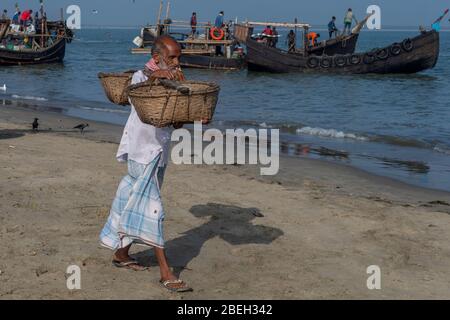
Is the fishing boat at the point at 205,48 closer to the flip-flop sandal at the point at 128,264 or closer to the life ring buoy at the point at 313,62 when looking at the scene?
the life ring buoy at the point at 313,62

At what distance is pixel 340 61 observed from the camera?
1165 inches

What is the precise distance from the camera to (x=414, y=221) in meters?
6.16

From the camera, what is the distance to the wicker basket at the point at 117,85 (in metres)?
4.59

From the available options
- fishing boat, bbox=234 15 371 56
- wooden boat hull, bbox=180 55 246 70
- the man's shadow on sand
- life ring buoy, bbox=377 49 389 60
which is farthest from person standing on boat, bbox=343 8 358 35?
the man's shadow on sand

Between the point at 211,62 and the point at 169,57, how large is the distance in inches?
1071

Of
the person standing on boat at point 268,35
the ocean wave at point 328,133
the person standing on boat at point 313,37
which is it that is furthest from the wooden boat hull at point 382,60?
the ocean wave at point 328,133

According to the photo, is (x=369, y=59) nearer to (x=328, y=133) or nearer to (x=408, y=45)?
(x=408, y=45)

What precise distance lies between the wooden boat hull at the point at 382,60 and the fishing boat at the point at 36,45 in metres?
9.85

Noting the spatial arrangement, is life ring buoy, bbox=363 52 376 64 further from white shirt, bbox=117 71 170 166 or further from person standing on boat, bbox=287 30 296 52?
white shirt, bbox=117 71 170 166

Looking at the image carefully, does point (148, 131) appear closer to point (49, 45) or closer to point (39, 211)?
point (39, 211)

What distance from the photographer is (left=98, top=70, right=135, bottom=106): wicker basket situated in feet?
15.1

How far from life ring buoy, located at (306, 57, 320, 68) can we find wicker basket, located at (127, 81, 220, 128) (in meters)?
26.3

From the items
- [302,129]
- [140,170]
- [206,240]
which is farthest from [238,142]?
[140,170]
